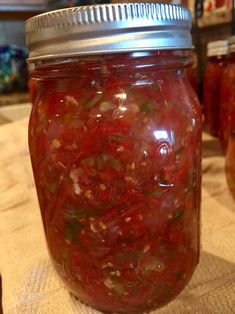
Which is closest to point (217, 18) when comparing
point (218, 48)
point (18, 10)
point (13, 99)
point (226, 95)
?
point (218, 48)

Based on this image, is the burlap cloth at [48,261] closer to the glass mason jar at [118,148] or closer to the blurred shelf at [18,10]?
the glass mason jar at [118,148]

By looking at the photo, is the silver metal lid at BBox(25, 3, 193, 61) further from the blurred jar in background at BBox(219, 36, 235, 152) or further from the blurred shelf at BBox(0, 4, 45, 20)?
the blurred shelf at BBox(0, 4, 45, 20)

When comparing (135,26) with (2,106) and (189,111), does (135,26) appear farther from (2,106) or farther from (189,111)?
(2,106)

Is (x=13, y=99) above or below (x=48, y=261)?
below

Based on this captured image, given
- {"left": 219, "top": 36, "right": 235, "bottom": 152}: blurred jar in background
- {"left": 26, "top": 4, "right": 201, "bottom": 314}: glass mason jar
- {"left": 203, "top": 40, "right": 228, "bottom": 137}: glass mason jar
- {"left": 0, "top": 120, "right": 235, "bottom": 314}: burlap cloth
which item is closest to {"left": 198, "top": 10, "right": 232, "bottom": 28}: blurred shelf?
{"left": 203, "top": 40, "right": 228, "bottom": 137}: glass mason jar

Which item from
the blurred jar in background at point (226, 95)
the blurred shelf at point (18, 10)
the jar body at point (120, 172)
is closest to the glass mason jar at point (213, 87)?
the blurred jar in background at point (226, 95)

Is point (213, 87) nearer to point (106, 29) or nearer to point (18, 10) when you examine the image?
point (106, 29)

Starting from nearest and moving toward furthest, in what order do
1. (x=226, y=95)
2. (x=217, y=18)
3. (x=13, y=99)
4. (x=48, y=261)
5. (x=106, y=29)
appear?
(x=106, y=29) < (x=48, y=261) < (x=226, y=95) < (x=217, y=18) < (x=13, y=99)
